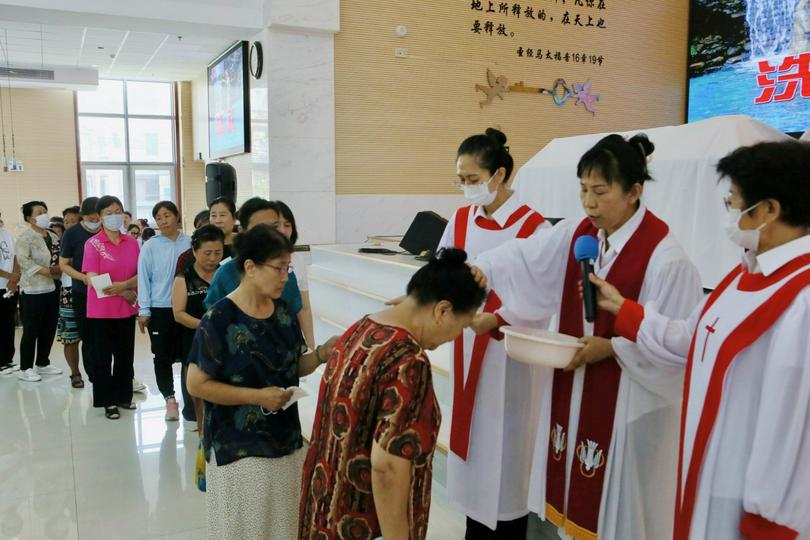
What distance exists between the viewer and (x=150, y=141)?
13.3 metres

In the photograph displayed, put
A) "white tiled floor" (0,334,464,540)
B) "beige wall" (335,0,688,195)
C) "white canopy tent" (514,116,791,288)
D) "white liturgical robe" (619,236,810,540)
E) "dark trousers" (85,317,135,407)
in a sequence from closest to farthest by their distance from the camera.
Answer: "white liturgical robe" (619,236,810,540)
"white tiled floor" (0,334,464,540)
"white canopy tent" (514,116,791,288)
"dark trousers" (85,317,135,407)
"beige wall" (335,0,688,195)

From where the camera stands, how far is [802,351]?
136cm

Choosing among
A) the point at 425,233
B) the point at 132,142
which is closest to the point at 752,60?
the point at 425,233

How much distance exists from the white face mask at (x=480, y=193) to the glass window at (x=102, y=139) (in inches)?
477

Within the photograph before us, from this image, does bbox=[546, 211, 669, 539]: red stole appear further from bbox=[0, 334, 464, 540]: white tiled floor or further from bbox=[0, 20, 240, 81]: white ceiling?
bbox=[0, 20, 240, 81]: white ceiling

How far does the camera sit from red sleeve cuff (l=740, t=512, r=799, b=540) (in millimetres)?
1398

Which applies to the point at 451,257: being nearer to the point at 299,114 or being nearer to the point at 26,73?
the point at 299,114

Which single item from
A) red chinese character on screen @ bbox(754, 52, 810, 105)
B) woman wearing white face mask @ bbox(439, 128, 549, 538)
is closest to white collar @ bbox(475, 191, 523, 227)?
woman wearing white face mask @ bbox(439, 128, 549, 538)

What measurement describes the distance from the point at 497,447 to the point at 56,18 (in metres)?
6.31

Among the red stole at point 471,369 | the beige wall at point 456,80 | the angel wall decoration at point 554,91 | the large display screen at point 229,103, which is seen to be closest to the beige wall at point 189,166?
the large display screen at point 229,103

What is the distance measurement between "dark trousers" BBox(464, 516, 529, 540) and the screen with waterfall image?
6864mm

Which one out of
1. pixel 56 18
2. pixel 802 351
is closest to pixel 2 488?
pixel 802 351

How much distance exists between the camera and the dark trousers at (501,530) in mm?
2508

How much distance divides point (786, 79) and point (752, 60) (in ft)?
1.73
